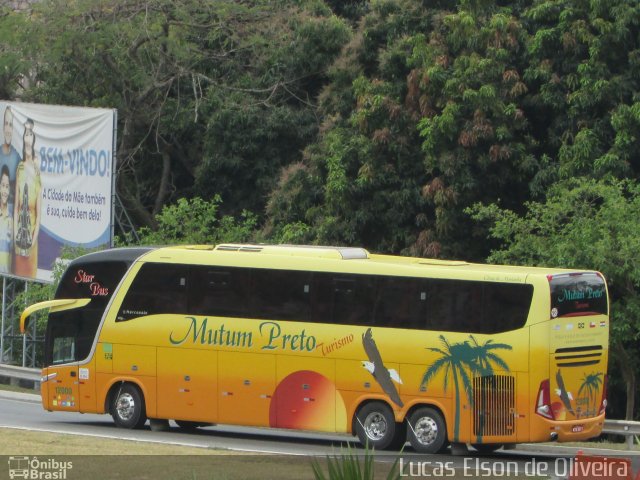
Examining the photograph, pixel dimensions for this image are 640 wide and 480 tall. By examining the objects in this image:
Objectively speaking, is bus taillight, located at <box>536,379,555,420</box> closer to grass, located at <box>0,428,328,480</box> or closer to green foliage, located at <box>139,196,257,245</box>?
grass, located at <box>0,428,328,480</box>

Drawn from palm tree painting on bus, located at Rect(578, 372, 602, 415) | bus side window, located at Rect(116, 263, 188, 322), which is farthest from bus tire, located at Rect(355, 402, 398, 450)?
bus side window, located at Rect(116, 263, 188, 322)

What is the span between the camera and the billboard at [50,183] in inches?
1312

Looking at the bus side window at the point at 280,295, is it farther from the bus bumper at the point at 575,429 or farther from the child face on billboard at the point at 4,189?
the child face on billboard at the point at 4,189

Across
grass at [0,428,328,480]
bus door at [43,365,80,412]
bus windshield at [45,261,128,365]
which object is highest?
bus windshield at [45,261,128,365]

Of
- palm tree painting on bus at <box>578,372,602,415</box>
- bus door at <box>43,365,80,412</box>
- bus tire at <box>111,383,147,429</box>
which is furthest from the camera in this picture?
bus door at <box>43,365,80,412</box>

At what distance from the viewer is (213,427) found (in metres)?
23.8

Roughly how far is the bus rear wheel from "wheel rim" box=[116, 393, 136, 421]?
422 centimetres

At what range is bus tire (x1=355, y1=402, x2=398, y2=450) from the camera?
19.6 metres

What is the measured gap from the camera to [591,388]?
19.2 m

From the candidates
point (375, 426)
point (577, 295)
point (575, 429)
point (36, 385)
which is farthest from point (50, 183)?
point (575, 429)

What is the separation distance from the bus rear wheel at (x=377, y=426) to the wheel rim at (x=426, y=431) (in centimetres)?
38

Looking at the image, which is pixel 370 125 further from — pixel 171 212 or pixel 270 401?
pixel 270 401

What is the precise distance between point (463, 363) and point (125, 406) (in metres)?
6.28

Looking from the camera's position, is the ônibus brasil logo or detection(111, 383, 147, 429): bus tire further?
detection(111, 383, 147, 429): bus tire
